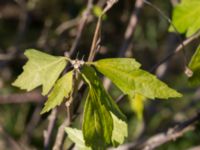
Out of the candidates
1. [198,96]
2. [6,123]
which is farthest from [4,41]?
[198,96]

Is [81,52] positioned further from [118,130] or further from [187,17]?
[118,130]

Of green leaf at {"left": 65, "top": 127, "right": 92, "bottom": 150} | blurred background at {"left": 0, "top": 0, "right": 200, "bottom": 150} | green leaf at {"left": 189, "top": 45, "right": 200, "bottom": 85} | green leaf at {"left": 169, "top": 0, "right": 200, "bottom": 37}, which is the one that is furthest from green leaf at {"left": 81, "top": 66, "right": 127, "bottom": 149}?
blurred background at {"left": 0, "top": 0, "right": 200, "bottom": 150}

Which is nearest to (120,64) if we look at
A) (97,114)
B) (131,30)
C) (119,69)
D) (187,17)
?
(119,69)

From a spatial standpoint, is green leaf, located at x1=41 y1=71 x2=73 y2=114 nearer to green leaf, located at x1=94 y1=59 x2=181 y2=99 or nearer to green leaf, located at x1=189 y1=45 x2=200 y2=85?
green leaf, located at x1=94 y1=59 x2=181 y2=99

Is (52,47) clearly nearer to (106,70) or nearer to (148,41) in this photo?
(148,41)

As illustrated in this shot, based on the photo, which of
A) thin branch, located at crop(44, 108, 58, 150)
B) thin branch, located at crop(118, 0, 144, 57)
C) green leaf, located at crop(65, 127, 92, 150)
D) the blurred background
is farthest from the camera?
the blurred background
